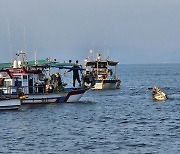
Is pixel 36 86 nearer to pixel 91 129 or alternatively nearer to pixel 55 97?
pixel 55 97

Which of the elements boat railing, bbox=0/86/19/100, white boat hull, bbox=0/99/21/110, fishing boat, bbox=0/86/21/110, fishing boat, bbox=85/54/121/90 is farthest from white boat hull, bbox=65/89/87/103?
fishing boat, bbox=85/54/121/90

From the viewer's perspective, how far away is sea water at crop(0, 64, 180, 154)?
34281 millimetres

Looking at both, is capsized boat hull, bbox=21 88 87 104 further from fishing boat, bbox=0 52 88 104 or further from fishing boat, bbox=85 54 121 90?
fishing boat, bbox=85 54 121 90

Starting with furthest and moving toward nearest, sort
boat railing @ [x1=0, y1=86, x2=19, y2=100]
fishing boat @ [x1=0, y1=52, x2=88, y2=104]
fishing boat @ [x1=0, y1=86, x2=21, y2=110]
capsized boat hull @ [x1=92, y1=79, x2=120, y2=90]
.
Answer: capsized boat hull @ [x1=92, y1=79, x2=120, y2=90]
fishing boat @ [x1=0, y1=52, x2=88, y2=104]
boat railing @ [x1=0, y1=86, x2=19, y2=100]
fishing boat @ [x1=0, y1=86, x2=21, y2=110]

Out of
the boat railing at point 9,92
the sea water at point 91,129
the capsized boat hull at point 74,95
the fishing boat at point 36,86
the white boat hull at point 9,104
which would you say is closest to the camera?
the sea water at point 91,129

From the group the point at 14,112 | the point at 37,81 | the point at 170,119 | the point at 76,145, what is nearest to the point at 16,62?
the point at 37,81

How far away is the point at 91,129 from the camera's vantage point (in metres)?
41.7

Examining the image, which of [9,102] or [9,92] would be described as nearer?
[9,102]

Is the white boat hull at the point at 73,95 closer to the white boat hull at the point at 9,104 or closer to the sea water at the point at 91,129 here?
the sea water at the point at 91,129

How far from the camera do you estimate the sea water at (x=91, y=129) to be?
34281 millimetres

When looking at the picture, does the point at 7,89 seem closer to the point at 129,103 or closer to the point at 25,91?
the point at 25,91

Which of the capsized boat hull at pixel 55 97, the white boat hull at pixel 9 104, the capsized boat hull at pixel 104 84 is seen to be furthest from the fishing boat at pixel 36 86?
the capsized boat hull at pixel 104 84

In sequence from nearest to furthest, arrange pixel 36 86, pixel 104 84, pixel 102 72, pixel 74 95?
pixel 36 86 → pixel 74 95 → pixel 104 84 → pixel 102 72

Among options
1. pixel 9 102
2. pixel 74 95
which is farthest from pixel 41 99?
pixel 9 102
